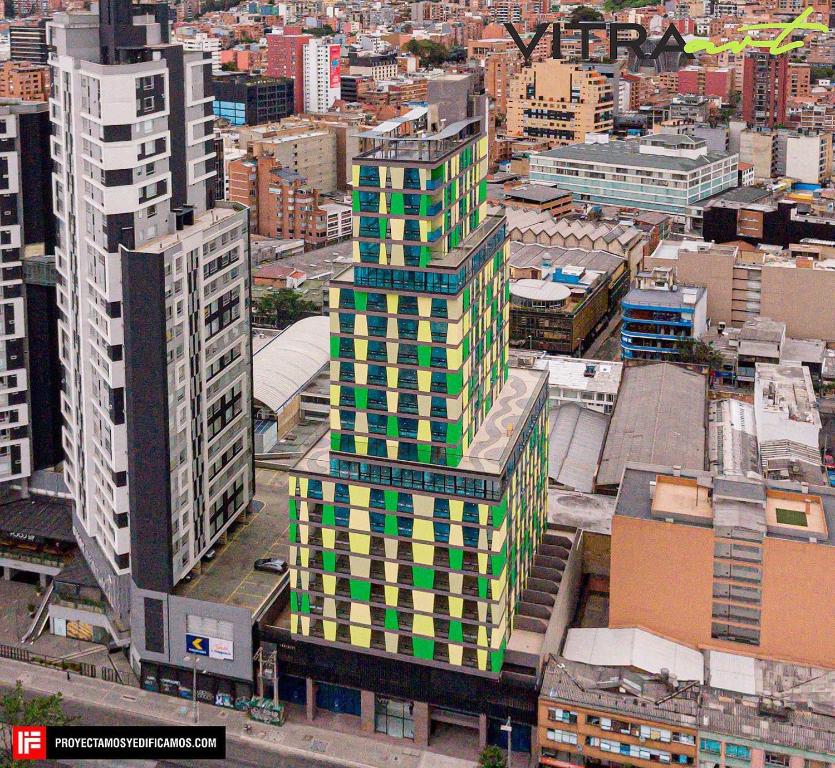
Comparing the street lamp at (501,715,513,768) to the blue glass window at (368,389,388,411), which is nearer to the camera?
the street lamp at (501,715,513,768)

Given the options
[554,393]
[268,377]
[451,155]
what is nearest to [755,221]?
[554,393]

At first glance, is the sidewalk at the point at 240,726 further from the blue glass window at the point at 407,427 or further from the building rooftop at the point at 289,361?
the building rooftop at the point at 289,361

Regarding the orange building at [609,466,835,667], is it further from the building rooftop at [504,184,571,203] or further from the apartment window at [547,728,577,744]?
the building rooftop at [504,184,571,203]

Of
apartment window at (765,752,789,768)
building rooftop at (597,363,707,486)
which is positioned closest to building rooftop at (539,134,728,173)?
building rooftop at (597,363,707,486)

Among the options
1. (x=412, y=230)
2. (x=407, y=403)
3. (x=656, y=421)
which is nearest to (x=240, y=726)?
(x=407, y=403)

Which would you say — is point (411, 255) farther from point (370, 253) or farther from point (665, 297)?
point (665, 297)

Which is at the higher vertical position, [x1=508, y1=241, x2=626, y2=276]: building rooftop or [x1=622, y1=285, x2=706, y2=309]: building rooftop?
[x1=508, y1=241, x2=626, y2=276]: building rooftop
